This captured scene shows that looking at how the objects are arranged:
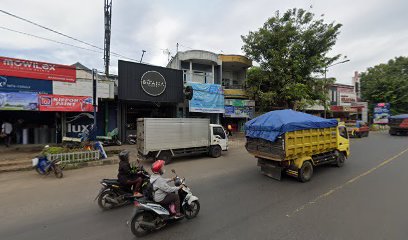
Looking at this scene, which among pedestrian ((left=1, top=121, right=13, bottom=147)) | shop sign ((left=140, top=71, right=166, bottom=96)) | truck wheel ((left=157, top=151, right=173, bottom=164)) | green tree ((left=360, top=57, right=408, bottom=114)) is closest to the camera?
truck wheel ((left=157, top=151, right=173, bottom=164))

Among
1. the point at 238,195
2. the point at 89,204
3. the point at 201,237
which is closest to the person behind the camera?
the point at 201,237

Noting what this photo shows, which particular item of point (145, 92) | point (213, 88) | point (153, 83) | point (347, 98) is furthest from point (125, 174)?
point (347, 98)

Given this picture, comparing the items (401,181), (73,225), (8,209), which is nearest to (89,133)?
(8,209)

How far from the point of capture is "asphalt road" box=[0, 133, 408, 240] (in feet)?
13.6

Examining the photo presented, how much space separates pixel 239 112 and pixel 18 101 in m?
16.7

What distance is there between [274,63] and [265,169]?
13.5 m

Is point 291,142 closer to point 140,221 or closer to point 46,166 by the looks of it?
point 140,221

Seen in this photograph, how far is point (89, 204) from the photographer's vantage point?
5707 millimetres

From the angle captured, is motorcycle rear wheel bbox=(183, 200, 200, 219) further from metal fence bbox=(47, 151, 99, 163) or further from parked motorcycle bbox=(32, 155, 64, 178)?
metal fence bbox=(47, 151, 99, 163)

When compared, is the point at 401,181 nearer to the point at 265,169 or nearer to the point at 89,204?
the point at 265,169

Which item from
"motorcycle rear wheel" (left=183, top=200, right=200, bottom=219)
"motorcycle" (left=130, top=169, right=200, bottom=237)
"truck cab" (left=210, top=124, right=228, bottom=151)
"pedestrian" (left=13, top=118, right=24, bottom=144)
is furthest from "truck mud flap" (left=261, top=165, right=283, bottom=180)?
"pedestrian" (left=13, top=118, right=24, bottom=144)

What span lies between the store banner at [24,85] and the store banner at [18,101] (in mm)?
321

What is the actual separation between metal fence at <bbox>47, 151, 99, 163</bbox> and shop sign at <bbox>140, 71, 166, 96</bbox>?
664 cm

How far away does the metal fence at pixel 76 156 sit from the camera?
9741mm
